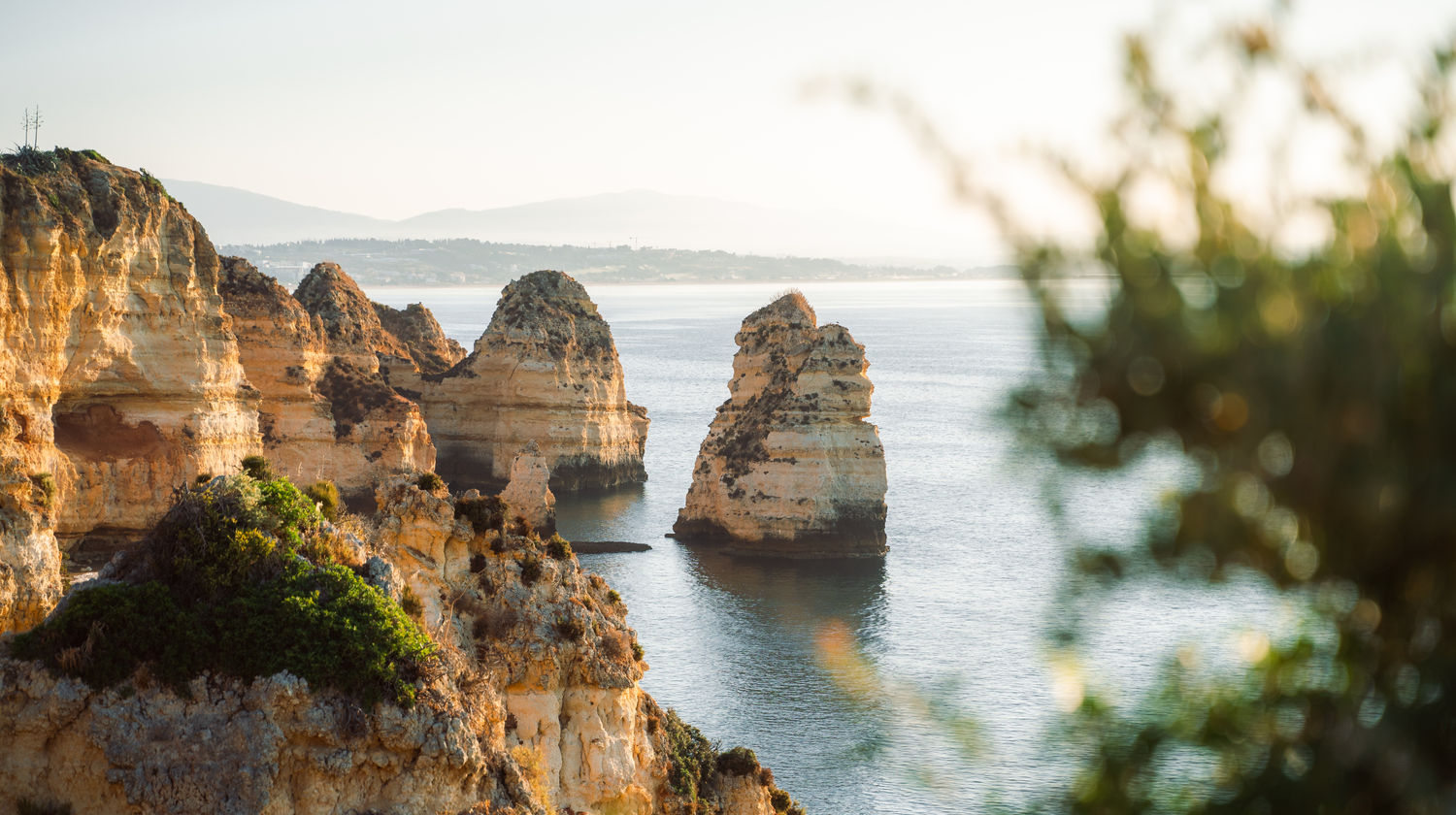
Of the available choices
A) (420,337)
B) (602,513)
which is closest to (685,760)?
(602,513)

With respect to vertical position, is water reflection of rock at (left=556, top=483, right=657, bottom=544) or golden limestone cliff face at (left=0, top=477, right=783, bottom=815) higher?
golden limestone cliff face at (left=0, top=477, right=783, bottom=815)

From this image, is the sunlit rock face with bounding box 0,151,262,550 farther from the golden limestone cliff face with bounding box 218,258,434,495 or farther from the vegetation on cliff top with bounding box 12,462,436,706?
the vegetation on cliff top with bounding box 12,462,436,706

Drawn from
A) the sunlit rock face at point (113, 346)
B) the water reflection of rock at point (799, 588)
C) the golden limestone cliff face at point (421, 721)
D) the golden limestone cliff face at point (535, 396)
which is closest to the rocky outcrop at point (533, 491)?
the water reflection of rock at point (799, 588)

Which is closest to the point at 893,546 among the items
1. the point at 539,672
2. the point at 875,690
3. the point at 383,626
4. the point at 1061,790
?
the point at 875,690

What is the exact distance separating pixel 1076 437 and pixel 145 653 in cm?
1184

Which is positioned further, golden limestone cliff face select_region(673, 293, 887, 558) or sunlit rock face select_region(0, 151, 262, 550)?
golden limestone cliff face select_region(673, 293, 887, 558)

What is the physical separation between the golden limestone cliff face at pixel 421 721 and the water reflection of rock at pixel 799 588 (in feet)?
95.4

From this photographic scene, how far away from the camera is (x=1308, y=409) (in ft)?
18.6

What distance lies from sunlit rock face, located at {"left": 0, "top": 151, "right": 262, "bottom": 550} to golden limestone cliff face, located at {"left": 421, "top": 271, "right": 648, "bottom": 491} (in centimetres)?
2930

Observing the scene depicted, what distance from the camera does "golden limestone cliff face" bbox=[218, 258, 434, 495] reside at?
58094 mm

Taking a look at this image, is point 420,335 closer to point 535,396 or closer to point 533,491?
point 535,396

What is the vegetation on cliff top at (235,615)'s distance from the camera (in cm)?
1494

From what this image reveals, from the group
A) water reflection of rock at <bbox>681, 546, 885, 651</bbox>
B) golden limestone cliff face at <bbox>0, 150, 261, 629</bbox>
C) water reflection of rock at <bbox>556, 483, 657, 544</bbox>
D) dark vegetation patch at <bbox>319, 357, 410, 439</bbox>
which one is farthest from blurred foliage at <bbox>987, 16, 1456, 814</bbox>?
water reflection of rock at <bbox>556, 483, 657, 544</bbox>

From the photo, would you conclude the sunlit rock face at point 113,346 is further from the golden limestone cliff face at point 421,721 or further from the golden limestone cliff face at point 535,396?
the golden limestone cliff face at point 535,396
